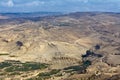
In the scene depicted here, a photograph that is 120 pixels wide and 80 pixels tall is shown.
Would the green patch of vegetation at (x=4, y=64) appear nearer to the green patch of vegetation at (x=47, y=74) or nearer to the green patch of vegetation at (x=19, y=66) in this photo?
the green patch of vegetation at (x=19, y=66)

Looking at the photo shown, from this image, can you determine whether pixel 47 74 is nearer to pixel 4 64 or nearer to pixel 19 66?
pixel 19 66

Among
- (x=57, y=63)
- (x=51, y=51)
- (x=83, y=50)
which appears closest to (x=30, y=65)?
(x=57, y=63)

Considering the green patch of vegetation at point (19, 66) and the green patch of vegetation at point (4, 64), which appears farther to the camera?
the green patch of vegetation at point (4, 64)

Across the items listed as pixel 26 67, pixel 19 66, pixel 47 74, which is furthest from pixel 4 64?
pixel 47 74

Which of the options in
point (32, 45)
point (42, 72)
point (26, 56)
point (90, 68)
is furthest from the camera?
point (32, 45)

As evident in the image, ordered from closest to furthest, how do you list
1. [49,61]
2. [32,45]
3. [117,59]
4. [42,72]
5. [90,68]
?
[90,68] → [42,72] → [117,59] → [49,61] → [32,45]

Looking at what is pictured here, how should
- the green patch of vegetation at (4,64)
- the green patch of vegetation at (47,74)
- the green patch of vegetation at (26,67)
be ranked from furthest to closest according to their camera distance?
the green patch of vegetation at (4,64) → the green patch of vegetation at (26,67) → the green patch of vegetation at (47,74)

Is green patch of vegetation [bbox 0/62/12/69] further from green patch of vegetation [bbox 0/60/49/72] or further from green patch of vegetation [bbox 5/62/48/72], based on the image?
green patch of vegetation [bbox 5/62/48/72]

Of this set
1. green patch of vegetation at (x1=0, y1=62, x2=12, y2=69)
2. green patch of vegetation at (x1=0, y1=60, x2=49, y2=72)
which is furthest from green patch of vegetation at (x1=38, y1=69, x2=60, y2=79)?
green patch of vegetation at (x1=0, y1=62, x2=12, y2=69)

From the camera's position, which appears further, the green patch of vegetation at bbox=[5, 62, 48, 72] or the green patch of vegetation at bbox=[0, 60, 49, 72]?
the green patch of vegetation at bbox=[0, 60, 49, 72]

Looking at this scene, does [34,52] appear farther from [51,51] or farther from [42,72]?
[42,72]

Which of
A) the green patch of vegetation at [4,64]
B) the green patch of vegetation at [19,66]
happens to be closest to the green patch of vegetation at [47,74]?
the green patch of vegetation at [19,66]
